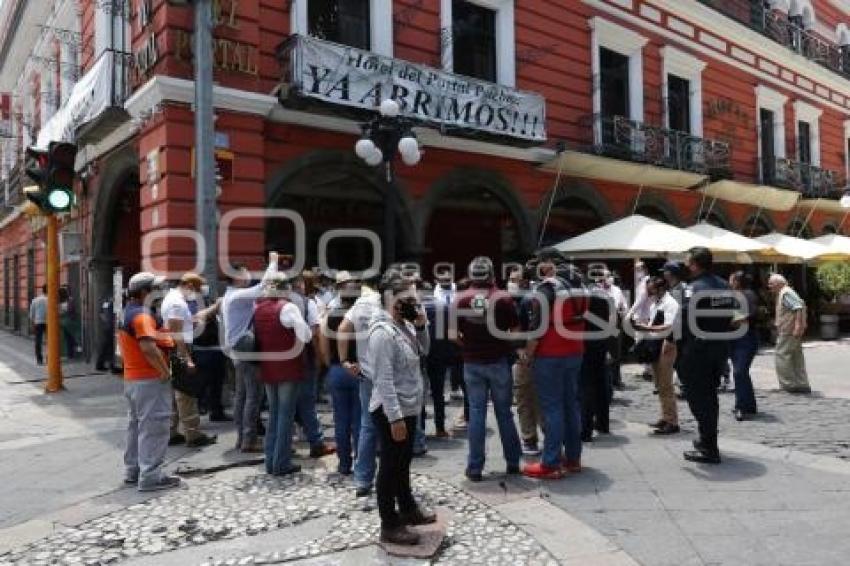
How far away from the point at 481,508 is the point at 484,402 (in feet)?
2.82

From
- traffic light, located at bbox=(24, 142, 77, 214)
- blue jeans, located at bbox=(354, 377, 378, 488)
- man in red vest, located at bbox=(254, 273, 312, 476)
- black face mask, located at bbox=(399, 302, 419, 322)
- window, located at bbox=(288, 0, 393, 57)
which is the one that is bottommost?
blue jeans, located at bbox=(354, 377, 378, 488)

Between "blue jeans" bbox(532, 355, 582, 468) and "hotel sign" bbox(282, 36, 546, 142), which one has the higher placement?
"hotel sign" bbox(282, 36, 546, 142)

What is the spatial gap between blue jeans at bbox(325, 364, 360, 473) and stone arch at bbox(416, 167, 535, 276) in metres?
6.63

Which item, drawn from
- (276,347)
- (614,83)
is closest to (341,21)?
(276,347)

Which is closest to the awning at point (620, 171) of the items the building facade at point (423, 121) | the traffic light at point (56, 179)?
the building facade at point (423, 121)

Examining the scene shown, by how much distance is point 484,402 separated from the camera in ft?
18.0

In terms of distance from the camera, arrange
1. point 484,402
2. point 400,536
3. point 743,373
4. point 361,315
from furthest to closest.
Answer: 1. point 743,373
2. point 484,402
3. point 361,315
4. point 400,536

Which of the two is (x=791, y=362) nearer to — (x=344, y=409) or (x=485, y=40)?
(x=344, y=409)

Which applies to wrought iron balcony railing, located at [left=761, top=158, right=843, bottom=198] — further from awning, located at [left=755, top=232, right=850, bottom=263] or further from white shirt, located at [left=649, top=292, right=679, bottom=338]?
white shirt, located at [left=649, top=292, right=679, bottom=338]

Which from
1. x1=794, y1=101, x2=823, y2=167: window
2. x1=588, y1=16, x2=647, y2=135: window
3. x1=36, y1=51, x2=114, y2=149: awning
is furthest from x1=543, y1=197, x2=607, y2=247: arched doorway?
x1=794, y1=101, x2=823, y2=167: window

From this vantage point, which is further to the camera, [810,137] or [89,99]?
[810,137]

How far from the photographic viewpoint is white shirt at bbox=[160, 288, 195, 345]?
6488mm

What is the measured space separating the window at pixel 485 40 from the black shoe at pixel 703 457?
912cm

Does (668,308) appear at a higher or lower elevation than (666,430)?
higher
